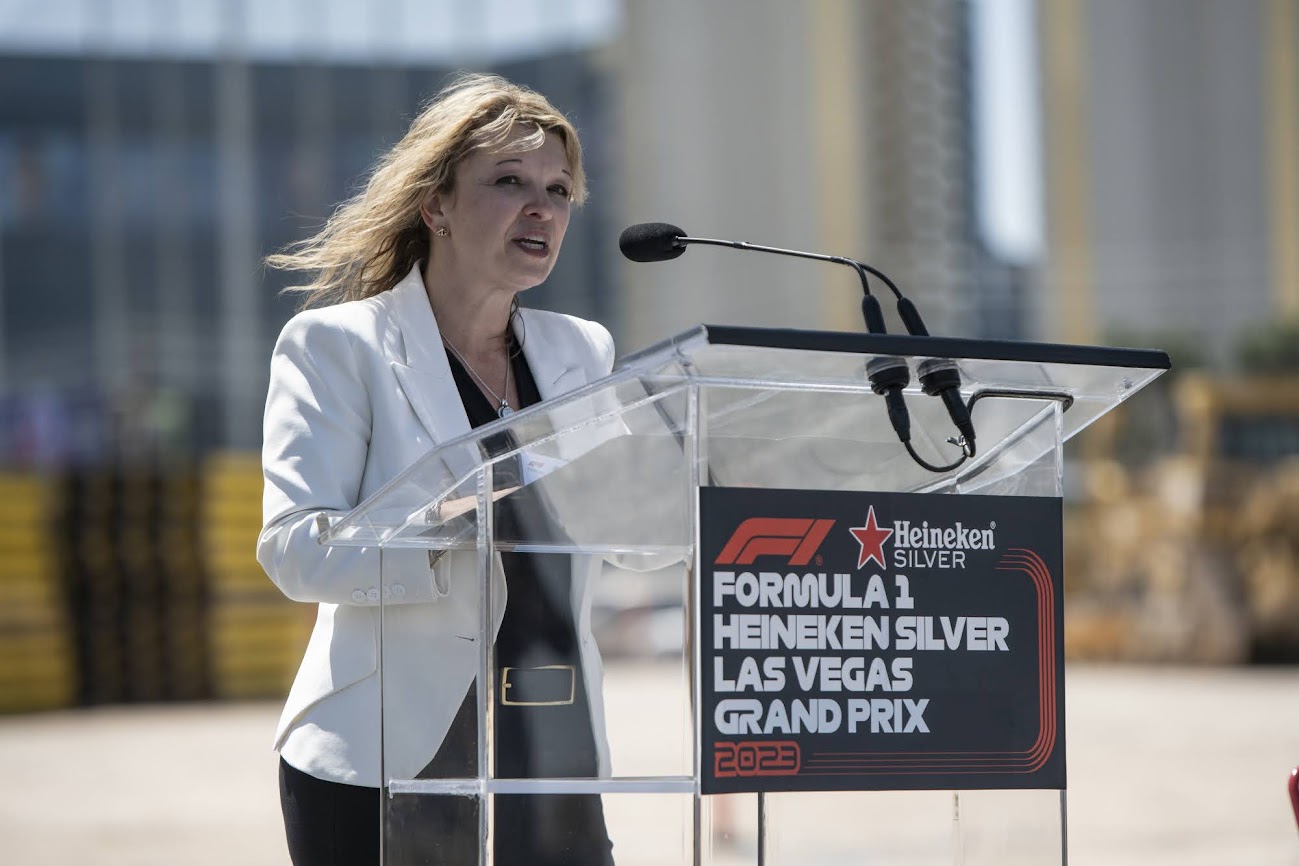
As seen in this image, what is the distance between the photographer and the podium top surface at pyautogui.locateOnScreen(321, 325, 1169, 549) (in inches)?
71.4

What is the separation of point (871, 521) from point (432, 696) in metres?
0.56

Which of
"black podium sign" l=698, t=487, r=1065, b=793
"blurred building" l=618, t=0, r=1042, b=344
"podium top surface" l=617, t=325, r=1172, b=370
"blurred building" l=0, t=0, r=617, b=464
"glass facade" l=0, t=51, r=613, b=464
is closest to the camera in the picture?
"podium top surface" l=617, t=325, r=1172, b=370

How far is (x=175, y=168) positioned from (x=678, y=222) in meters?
8.82

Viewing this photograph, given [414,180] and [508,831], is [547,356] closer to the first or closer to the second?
[414,180]

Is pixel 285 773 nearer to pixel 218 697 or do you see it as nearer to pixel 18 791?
pixel 18 791

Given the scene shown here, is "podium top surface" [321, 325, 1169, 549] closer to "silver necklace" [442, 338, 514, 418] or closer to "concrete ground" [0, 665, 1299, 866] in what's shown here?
"silver necklace" [442, 338, 514, 418]

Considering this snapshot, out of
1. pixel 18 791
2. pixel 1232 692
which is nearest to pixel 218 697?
pixel 18 791

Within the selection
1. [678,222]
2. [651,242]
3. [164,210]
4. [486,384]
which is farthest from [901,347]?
[678,222]

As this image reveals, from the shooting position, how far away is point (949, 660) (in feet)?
6.18

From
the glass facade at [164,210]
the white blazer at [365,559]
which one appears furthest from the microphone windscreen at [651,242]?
the glass facade at [164,210]

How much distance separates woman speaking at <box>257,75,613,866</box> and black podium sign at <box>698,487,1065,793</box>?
213mm

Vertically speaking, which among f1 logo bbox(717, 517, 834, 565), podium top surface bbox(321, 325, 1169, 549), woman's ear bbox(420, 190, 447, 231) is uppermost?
woman's ear bbox(420, 190, 447, 231)

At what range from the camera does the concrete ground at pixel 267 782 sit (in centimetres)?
702

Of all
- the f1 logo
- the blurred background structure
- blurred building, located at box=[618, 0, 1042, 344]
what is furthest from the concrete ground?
blurred building, located at box=[618, 0, 1042, 344]
